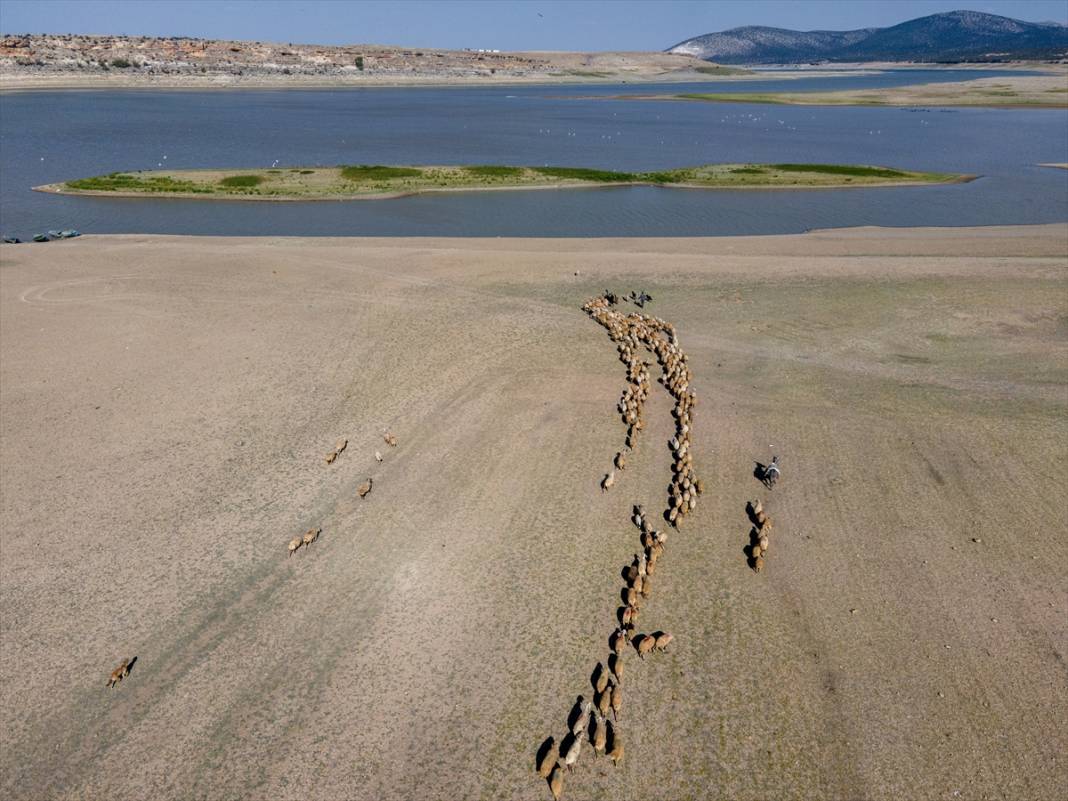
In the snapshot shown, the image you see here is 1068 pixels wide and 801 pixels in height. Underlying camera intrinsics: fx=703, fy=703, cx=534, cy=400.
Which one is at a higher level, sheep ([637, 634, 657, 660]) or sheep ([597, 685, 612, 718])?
sheep ([637, 634, 657, 660])

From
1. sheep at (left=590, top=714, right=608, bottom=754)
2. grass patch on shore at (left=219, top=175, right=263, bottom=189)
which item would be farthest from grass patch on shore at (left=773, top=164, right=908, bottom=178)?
sheep at (left=590, top=714, right=608, bottom=754)

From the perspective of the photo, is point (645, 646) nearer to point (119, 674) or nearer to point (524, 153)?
point (119, 674)

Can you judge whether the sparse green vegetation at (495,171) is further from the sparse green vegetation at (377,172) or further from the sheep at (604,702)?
the sheep at (604,702)

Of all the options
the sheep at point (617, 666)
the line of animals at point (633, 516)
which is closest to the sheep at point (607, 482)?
the line of animals at point (633, 516)

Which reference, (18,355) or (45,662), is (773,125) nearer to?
(18,355)

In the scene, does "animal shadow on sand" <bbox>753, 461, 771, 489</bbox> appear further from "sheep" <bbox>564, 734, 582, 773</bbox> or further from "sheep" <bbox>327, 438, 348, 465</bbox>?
"sheep" <bbox>327, 438, 348, 465</bbox>

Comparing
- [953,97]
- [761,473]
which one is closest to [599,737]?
[761,473]
